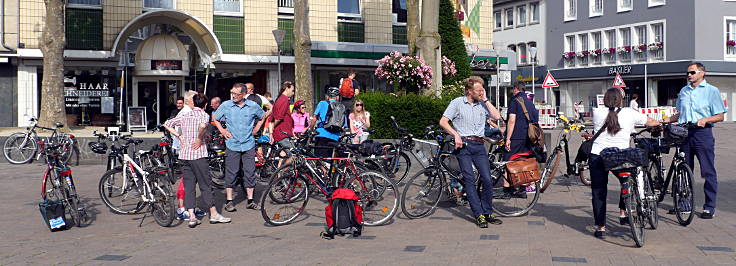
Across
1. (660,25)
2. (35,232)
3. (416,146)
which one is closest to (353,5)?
(416,146)

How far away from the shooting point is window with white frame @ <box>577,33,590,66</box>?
173 ft

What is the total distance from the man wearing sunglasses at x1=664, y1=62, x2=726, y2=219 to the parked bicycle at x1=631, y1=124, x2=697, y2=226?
0.17m

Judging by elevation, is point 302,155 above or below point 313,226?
above

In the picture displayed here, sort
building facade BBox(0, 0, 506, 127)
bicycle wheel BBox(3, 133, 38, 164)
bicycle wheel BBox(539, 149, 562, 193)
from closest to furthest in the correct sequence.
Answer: bicycle wheel BBox(539, 149, 562, 193) < bicycle wheel BBox(3, 133, 38, 164) < building facade BBox(0, 0, 506, 127)

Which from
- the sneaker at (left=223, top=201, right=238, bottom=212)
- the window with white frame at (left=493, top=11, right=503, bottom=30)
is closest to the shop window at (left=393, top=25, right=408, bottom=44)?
the sneaker at (left=223, top=201, right=238, bottom=212)

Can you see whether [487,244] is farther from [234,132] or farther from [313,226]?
[234,132]

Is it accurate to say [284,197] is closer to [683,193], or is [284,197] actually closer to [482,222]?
[482,222]

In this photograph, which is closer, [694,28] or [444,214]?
[444,214]

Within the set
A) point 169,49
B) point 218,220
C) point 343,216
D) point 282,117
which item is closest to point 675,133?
point 343,216

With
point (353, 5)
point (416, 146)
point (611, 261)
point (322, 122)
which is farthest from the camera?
point (353, 5)

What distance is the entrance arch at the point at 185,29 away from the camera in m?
24.9

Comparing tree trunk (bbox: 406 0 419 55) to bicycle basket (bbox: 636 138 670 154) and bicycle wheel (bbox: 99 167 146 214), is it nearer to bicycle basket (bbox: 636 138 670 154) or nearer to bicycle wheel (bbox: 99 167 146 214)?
bicycle basket (bbox: 636 138 670 154)

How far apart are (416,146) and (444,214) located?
3.65m

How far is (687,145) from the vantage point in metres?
9.82
